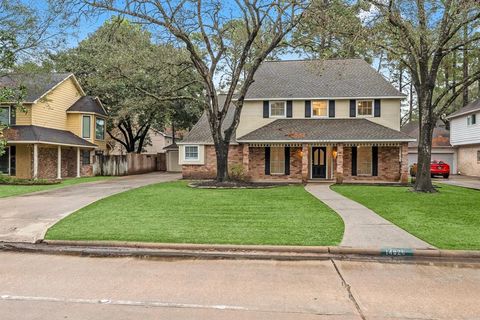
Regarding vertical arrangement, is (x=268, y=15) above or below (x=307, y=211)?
above

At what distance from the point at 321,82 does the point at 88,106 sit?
1706cm

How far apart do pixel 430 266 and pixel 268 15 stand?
14.1m

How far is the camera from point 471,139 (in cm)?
2836

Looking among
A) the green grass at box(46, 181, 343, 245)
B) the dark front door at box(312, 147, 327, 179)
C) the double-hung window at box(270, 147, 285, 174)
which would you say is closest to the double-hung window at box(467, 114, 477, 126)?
the dark front door at box(312, 147, 327, 179)

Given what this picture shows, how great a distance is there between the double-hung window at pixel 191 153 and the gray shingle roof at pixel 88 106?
9029mm

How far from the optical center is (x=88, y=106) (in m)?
27.9

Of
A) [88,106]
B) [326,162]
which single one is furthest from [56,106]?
[326,162]

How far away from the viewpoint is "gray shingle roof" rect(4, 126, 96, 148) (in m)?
22.1

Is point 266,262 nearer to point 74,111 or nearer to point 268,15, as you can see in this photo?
point 268,15

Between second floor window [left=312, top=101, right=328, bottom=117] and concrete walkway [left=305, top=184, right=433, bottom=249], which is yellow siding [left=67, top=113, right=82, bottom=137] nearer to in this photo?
second floor window [left=312, top=101, right=328, bottom=117]

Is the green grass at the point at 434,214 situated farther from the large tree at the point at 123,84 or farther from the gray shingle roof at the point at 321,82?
the large tree at the point at 123,84

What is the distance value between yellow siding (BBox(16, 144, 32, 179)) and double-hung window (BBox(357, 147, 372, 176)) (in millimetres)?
20374

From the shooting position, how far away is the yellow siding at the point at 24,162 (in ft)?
76.7

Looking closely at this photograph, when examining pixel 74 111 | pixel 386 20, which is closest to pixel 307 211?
pixel 386 20
